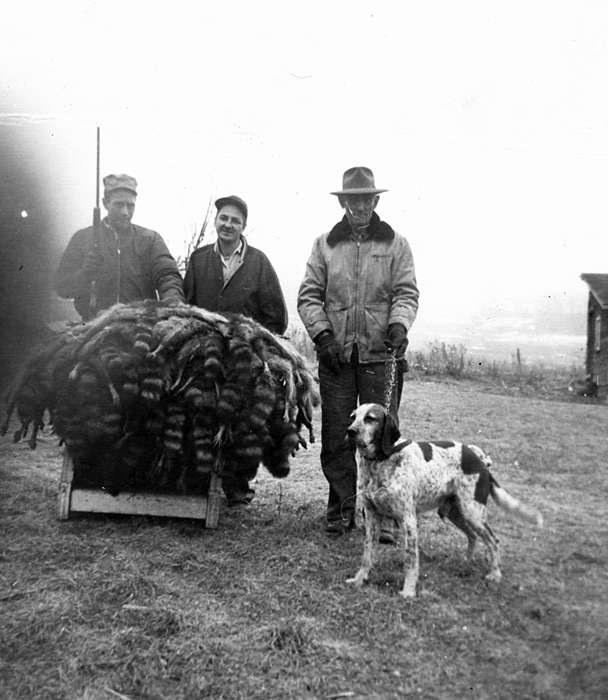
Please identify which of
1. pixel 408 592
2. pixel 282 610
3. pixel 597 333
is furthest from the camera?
pixel 597 333

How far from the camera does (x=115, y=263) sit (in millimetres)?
5023

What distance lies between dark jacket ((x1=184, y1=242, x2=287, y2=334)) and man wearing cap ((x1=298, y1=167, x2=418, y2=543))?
0.42 meters

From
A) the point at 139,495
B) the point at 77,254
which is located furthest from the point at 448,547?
the point at 77,254

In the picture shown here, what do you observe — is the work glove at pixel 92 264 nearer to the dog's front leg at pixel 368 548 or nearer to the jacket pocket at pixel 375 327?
the jacket pocket at pixel 375 327

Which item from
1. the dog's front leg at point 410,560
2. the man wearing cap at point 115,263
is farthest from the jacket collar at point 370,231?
the dog's front leg at point 410,560

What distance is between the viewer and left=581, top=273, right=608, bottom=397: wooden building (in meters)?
15.1

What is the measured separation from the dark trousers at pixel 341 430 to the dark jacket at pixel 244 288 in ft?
2.36

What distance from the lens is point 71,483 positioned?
13.8ft

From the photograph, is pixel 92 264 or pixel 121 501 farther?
pixel 92 264

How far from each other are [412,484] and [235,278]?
222cm

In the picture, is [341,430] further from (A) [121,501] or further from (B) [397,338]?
(A) [121,501]

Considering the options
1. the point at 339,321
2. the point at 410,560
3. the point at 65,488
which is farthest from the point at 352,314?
the point at 65,488

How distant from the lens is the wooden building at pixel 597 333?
15.1 metres

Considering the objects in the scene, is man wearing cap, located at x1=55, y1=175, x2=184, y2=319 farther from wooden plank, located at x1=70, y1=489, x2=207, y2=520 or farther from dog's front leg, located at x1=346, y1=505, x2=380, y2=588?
dog's front leg, located at x1=346, y1=505, x2=380, y2=588
